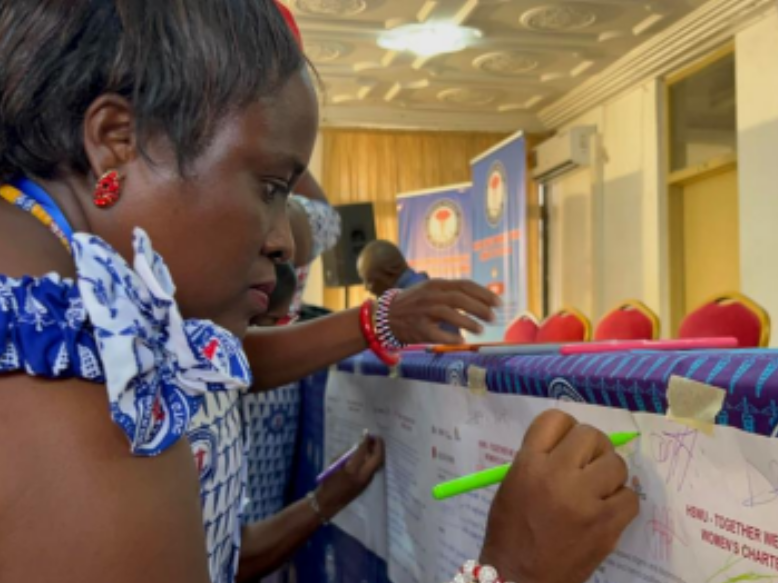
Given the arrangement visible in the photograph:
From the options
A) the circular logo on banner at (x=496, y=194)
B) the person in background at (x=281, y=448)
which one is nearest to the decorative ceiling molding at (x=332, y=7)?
the circular logo on banner at (x=496, y=194)

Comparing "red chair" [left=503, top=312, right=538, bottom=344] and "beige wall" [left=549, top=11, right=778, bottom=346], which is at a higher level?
"beige wall" [left=549, top=11, right=778, bottom=346]

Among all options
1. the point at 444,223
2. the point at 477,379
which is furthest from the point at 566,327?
the point at 444,223

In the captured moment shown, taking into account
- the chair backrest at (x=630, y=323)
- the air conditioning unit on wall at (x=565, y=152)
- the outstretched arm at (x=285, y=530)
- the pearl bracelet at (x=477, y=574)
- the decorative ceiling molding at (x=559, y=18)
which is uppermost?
the decorative ceiling molding at (x=559, y=18)

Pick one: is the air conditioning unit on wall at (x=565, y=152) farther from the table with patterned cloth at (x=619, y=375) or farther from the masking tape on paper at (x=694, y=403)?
the masking tape on paper at (x=694, y=403)

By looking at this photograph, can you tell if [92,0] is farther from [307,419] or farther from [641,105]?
[641,105]

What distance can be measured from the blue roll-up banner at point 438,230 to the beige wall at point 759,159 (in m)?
2.43

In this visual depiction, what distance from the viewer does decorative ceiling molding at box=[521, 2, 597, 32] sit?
5.00 metres

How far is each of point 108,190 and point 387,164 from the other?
6.93 metres

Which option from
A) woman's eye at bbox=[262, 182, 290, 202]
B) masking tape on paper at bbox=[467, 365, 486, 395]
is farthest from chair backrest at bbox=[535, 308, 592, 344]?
woman's eye at bbox=[262, 182, 290, 202]

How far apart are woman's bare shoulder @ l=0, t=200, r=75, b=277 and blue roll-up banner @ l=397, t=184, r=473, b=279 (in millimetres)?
6531

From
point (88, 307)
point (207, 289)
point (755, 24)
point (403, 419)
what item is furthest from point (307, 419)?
point (755, 24)

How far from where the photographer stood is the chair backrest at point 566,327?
141 inches

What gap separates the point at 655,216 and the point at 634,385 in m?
5.76

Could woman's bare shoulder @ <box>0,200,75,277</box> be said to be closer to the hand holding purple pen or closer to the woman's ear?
the woman's ear
